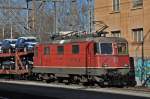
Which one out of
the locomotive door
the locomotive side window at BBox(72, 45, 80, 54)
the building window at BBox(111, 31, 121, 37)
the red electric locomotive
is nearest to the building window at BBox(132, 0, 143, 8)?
the building window at BBox(111, 31, 121, 37)

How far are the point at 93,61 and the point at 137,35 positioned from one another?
9670 millimetres

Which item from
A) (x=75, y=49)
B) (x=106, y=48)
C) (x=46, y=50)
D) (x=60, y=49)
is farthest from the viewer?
(x=46, y=50)

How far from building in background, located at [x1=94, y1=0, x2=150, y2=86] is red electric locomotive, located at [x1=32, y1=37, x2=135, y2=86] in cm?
453

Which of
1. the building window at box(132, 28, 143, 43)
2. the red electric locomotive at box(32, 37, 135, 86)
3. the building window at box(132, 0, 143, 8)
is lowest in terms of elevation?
the red electric locomotive at box(32, 37, 135, 86)

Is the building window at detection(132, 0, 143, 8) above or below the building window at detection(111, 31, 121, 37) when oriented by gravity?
above

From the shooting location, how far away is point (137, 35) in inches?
1646

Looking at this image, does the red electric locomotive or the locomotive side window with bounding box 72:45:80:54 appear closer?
the red electric locomotive

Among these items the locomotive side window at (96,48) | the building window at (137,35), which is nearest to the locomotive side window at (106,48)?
the locomotive side window at (96,48)

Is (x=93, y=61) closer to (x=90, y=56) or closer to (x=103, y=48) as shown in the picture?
(x=90, y=56)

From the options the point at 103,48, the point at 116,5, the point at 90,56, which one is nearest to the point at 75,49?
the point at 90,56

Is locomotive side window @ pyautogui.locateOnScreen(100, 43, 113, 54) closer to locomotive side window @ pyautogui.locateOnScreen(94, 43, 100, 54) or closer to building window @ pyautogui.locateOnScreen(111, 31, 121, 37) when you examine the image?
locomotive side window @ pyautogui.locateOnScreen(94, 43, 100, 54)

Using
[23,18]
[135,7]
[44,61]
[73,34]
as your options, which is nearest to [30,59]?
[44,61]

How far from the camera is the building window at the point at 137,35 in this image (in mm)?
41250

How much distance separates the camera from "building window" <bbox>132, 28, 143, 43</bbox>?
41.2m
